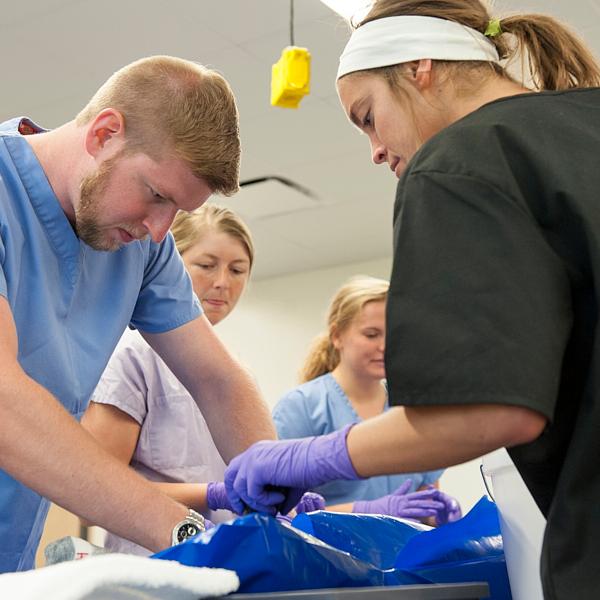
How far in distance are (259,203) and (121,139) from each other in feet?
12.6

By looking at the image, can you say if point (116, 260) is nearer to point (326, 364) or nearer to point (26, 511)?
point (26, 511)

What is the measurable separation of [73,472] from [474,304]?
0.61 metres

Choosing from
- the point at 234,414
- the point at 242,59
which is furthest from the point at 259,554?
the point at 242,59

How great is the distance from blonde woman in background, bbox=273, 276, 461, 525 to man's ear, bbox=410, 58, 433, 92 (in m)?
1.41

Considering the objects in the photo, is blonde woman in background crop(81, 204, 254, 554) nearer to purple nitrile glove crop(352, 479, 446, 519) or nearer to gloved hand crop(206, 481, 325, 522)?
gloved hand crop(206, 481, 325, 522)

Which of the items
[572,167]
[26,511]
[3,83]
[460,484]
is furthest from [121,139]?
[460,484]

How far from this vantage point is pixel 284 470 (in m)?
A: 1.00

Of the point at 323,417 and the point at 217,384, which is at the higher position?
the point at 217,384

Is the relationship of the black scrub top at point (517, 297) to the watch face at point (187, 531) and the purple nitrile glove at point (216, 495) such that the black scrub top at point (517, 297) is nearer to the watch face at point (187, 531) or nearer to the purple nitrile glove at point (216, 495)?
the watch face at point (187, 531)

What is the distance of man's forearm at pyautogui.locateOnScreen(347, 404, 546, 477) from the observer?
824 millimetres

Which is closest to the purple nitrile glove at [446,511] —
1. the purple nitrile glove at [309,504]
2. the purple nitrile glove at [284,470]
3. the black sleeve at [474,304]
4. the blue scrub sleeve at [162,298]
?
the purple nitrile glove at [309,504]

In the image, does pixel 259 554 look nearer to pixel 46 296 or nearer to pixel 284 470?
pixel 284 470

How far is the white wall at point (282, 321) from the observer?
6.68m

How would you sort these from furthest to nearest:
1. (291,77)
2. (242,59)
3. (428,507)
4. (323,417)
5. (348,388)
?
(242,59)
(348,388)
(323,417)
(291,77)
(428,507)
